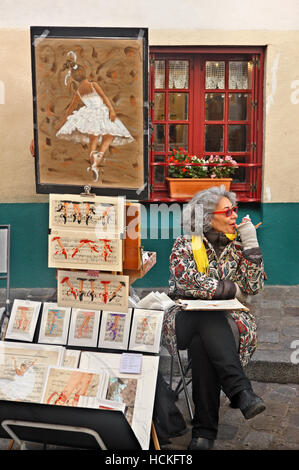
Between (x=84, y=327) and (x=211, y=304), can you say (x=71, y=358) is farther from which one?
(x=211, y=304)

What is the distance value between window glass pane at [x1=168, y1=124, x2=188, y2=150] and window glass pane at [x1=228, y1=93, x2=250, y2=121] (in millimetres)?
541

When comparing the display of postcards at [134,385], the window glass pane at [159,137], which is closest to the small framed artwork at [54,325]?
the display of postcards at [134,385]

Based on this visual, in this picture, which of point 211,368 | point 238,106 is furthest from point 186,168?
point 211,368

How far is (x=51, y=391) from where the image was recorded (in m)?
3.02

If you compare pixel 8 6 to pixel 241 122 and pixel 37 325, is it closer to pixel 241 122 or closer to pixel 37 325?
pixel 241 122

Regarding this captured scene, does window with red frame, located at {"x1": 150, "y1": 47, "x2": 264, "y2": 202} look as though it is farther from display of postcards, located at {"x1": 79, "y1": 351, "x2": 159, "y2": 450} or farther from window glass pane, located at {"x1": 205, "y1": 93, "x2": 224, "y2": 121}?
display of postcards, located at {"x1": 79, "y1": 351, "x2": 159, "y2": 450}

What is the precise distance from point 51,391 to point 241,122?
16.0ft

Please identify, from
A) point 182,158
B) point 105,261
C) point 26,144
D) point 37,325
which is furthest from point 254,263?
point 26,144

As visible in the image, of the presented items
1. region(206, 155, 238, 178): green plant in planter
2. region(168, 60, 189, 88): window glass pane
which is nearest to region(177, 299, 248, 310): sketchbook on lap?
region(206, 155, 238, 178): green plant in planter

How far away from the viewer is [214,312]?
3.54 meters

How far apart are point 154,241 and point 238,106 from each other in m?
1.81

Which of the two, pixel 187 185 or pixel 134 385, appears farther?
pixel 187 185

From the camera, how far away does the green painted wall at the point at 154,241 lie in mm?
7070

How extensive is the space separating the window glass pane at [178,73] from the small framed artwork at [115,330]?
4.38 metres
